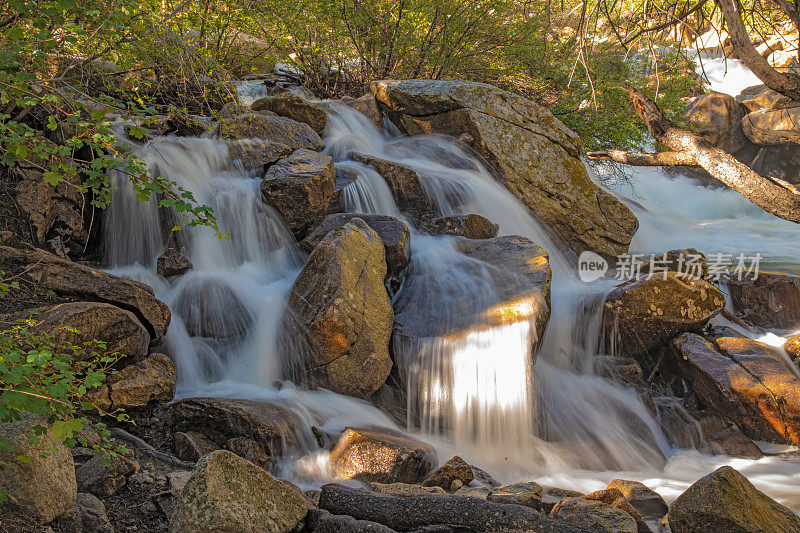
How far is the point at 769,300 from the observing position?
779 centimetres

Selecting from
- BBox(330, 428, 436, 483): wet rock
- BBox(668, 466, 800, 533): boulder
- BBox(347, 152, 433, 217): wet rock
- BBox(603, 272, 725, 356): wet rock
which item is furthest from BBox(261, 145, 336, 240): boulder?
BBox(668, 466, 800, 533): boulder

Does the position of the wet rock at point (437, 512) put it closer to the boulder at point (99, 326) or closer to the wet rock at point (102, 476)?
the wet rock at point (102, 476)

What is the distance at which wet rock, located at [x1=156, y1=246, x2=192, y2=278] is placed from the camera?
596cm

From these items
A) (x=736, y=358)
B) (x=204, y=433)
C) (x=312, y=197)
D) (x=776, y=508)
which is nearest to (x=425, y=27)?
(x=312, y=197)

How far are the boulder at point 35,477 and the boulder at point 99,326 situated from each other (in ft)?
4.85

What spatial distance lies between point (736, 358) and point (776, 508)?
351cm

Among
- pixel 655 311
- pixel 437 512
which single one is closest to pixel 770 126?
pixel 655 311

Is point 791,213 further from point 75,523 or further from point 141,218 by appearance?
point 141,218

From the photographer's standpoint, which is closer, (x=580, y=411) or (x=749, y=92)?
(x=580, y=411)

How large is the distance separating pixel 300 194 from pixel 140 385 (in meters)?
3.17

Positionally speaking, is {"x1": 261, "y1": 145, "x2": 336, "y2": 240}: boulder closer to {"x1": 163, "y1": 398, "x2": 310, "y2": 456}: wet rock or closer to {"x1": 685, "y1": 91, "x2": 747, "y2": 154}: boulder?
{"x1": 163, "y1": 398, "x2": 310, "y2": 456}: wet rock

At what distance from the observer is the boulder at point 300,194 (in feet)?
22.1

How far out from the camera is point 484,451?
502cm

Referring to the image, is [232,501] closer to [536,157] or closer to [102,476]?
[102,476]
